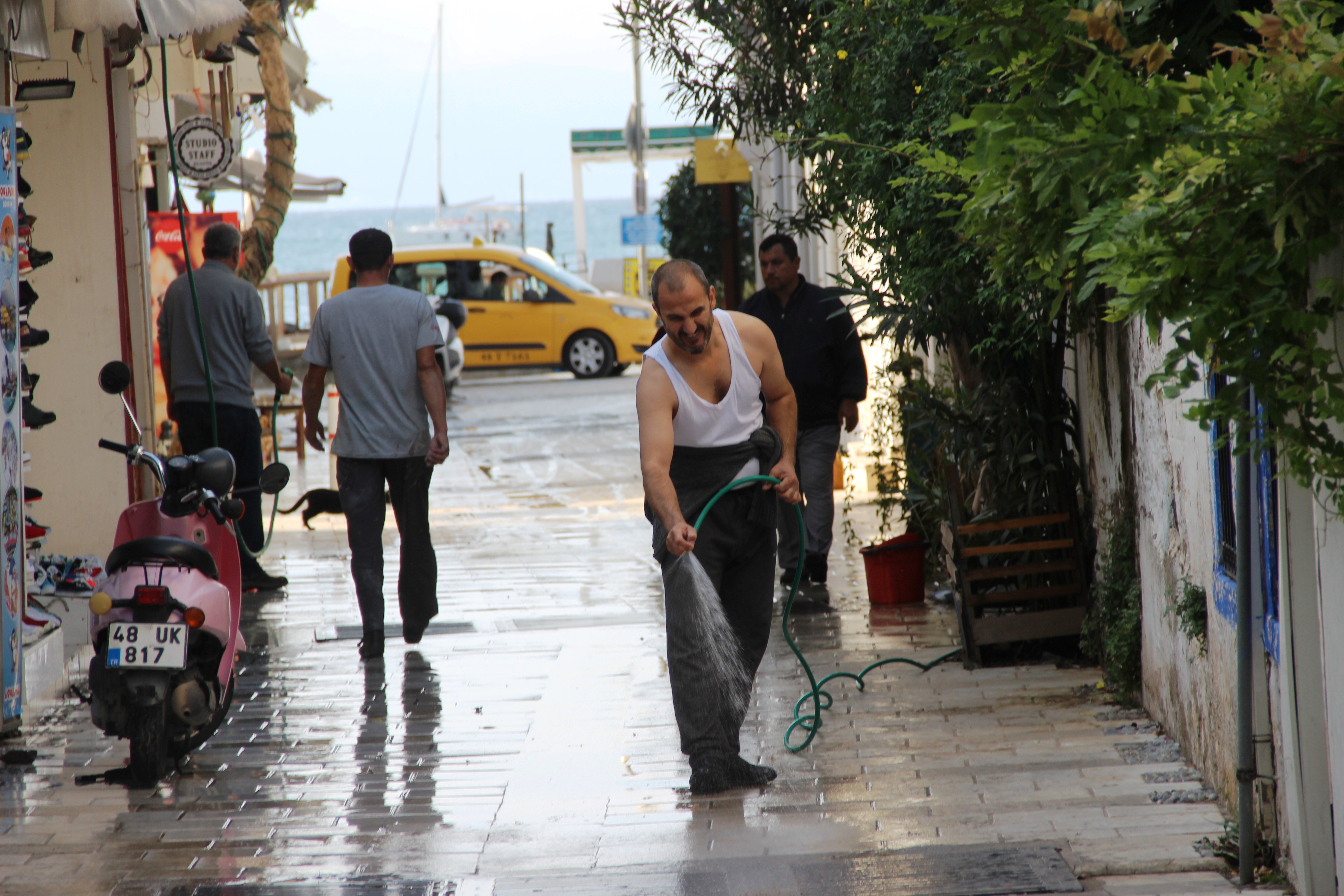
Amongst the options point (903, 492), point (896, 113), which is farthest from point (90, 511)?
point (896, 113)

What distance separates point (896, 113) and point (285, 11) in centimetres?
802

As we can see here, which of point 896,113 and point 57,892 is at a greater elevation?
point 896,113

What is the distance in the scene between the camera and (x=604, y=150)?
42625 mm

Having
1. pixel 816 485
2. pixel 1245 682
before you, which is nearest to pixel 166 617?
pixel 1245 682

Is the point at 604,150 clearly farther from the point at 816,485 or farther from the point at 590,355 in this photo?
the point at 816,485

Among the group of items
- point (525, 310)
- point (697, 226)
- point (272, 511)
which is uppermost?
point (697, 226)

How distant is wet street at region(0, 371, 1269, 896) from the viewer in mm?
4191

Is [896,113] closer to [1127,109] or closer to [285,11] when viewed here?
[1127,109]

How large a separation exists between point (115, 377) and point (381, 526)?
2.02m

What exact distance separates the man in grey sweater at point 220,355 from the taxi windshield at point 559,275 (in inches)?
626

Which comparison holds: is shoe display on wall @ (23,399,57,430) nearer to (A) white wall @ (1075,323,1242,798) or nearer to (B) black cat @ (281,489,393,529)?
(B) black cat @ (281,489,393,529)

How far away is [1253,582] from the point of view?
3859mm

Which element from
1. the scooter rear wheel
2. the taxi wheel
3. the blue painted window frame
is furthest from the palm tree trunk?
the taxi wheel

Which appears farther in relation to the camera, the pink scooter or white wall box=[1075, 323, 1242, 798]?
the pink scooter
